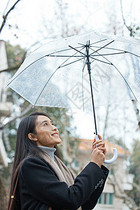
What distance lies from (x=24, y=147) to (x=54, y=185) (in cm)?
46

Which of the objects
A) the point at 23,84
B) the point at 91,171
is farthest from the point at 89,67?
the point at 91,171

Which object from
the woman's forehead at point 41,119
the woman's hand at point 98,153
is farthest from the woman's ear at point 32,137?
the woman's hand at point 98,153

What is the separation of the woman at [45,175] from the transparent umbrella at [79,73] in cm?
53

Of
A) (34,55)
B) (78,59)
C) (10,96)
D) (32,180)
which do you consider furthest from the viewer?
(10,96)

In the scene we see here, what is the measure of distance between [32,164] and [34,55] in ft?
3.57

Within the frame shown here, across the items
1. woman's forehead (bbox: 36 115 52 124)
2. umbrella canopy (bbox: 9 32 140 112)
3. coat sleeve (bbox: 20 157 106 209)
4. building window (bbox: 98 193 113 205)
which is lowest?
building window (bbox: 98 193 113 205)

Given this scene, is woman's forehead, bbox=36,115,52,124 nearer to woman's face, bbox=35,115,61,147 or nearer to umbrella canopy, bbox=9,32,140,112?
woman's face, bbox=35,115,61,147

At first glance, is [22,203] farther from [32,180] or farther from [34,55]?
[34,55]

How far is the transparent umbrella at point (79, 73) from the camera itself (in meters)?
2.79

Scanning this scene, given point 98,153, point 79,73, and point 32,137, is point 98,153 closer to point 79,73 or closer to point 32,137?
point 32,137

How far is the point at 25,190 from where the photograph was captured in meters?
2.11

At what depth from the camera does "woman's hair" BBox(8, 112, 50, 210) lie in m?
2.27

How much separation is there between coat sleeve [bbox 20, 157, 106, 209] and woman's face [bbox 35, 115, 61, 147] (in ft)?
0.64

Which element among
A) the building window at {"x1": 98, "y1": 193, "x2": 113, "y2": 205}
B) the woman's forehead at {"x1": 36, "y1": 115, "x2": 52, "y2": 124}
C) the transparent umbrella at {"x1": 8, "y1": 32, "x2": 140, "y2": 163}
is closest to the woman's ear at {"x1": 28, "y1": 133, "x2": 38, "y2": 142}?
the woman's forehead at {"x1": 36, "y1": 115, "x2": 52, "y2": 124}
